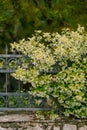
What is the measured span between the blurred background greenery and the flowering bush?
82 centimetres

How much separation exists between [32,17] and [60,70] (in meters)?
1.11

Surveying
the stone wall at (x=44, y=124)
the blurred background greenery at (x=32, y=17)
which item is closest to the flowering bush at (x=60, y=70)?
the stone wall at (x=44, y=124)

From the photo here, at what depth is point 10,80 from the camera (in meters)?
6.27

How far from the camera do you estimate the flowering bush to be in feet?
17.1

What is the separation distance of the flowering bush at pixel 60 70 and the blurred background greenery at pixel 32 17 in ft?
2.69

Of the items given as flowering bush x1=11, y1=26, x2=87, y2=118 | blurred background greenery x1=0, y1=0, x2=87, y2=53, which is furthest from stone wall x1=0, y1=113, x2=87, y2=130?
blurred background greenery x1=0, y1=0, x2=87, y2=53

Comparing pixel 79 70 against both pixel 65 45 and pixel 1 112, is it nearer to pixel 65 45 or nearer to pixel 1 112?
pixel 65 45

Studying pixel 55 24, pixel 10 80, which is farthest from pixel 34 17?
pixel 10 80

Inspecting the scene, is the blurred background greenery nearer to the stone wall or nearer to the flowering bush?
the flowering bush

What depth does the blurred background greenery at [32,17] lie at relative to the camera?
6.06 meters

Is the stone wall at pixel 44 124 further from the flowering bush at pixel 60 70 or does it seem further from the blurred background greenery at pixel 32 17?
the blurred background greenery at pixel 32 17

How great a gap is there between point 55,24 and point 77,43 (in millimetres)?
1195

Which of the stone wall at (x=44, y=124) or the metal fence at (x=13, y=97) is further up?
the metal fence at (x=13, y=97)

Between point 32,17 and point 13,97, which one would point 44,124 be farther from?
point 32,17
